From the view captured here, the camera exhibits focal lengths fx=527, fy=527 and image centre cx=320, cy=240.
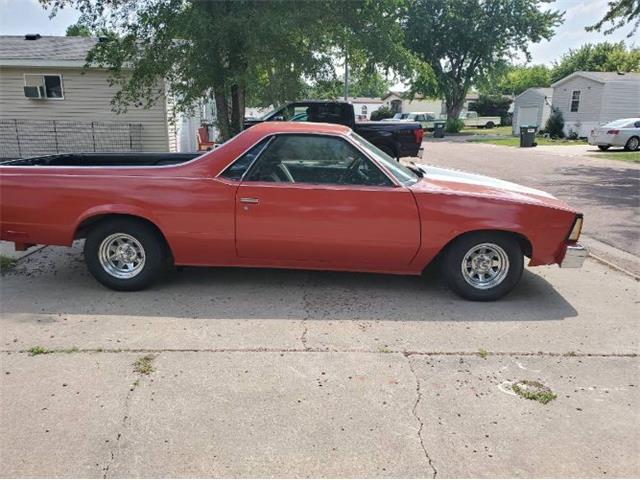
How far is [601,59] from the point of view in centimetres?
5675

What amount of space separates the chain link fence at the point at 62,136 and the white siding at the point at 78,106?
0.60 feet

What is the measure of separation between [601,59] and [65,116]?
2267 inches

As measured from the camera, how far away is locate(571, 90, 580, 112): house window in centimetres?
3391

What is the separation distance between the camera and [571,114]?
3434 cm

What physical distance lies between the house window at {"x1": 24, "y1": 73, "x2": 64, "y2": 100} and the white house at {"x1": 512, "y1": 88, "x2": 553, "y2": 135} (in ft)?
107

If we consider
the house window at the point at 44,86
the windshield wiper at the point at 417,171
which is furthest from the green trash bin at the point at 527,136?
the windshield wiper at the point at 417,171

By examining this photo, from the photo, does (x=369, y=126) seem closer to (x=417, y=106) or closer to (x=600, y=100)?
(x=600, y=100)

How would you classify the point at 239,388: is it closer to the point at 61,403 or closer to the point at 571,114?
the point at 61,403

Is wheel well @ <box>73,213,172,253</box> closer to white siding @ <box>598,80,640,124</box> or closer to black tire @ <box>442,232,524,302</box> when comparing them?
black tire @ <box>442,232,524,302</box>

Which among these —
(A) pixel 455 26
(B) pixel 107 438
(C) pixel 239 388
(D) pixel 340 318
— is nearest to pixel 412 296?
(D) pixel 340 318

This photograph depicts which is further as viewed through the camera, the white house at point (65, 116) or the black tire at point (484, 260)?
the white house at point (65, 116)

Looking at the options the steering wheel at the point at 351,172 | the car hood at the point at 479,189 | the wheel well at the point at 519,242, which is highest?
the steering wheel at the point at 351,172

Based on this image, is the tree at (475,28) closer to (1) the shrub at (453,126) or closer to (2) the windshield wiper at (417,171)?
(1) the shrub at (453,126)

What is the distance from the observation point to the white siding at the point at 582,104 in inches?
1266
